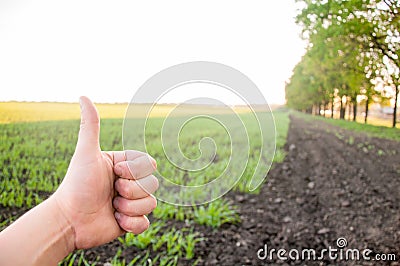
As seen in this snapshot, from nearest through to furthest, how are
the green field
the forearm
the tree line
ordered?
1. the forearm
2. the tree line
3. the green field

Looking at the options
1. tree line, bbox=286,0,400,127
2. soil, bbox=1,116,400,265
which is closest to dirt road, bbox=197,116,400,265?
soil, bbox=1,116,400,265

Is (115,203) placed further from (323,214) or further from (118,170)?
(323,214)

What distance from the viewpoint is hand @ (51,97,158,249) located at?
0.63 m

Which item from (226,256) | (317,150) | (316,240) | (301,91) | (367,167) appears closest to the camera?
(226,256)

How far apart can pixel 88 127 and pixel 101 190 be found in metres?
0.15

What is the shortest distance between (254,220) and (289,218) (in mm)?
183

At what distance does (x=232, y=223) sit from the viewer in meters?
1.71

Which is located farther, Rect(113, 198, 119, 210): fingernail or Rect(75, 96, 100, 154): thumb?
Rect(113, 198, 119, 210): fingernail

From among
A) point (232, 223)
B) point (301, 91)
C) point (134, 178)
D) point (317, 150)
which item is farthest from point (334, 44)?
point (301, 91)

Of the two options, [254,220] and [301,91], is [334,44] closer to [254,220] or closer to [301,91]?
[254,220]

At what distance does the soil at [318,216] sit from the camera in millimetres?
1416

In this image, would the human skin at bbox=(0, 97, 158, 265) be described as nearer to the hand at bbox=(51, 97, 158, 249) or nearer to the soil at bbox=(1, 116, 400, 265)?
the hand at bbox=(51, 97, 158, 249)

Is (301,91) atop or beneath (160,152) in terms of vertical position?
atop

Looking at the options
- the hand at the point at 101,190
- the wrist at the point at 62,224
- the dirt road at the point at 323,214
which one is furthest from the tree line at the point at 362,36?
the wrist at the point at 62,224
